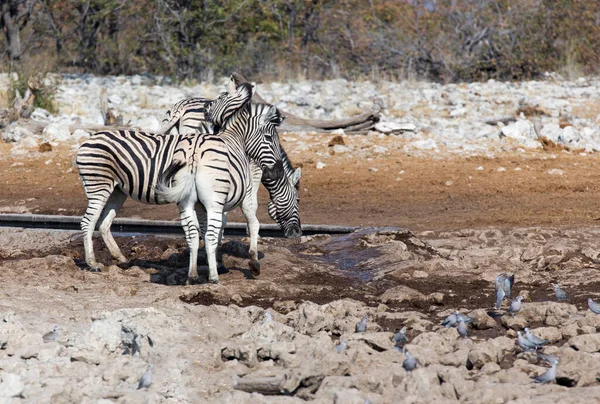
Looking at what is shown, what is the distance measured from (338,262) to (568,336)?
360 centimetres

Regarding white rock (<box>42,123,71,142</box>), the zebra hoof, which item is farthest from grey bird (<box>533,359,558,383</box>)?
white rock (<box>42,123,71,142</box>)

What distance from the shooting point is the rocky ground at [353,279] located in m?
5.86

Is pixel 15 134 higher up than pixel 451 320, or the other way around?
pixel 451 320

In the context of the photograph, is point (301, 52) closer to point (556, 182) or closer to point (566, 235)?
point (556, 182)

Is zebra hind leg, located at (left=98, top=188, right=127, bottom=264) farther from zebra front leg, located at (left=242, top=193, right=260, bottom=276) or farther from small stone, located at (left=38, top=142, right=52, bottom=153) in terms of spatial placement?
small stone, located at (left=38, top=142, right=52, bottom=153)

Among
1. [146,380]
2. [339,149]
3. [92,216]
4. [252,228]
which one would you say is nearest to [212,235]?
[252,228]

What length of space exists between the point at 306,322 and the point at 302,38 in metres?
18.8

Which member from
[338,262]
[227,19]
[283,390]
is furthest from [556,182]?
[227,19]

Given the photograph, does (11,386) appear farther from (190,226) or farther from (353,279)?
(353,279)

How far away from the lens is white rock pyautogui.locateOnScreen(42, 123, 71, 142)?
57.7ft

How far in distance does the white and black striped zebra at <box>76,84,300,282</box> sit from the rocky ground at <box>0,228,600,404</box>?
1.57 ft

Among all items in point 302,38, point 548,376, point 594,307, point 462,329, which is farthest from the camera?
point 302,38

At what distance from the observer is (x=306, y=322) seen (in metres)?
7.11

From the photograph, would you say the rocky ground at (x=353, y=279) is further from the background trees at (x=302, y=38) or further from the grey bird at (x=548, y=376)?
the background trees at (x=302, y=38)
